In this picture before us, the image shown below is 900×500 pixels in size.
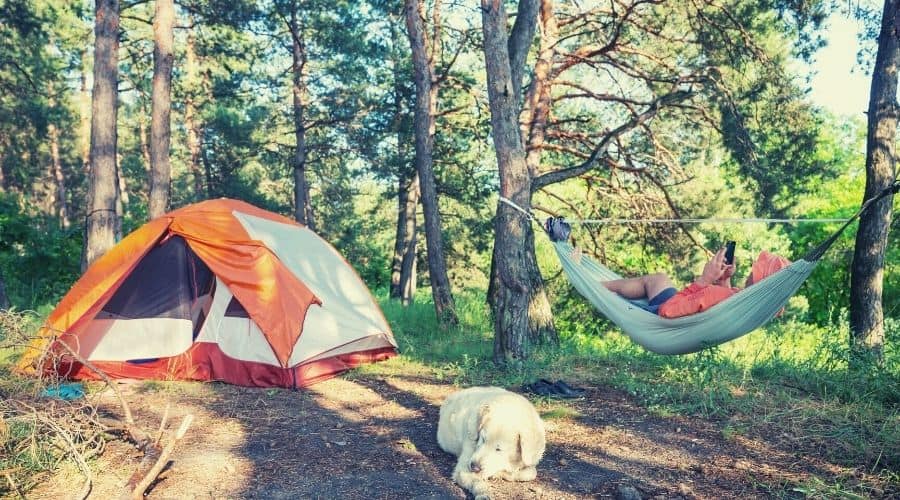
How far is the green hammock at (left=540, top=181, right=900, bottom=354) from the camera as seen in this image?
11.5 feet

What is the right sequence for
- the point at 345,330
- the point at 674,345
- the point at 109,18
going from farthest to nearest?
the point at 109,18, the point at 345,330, the point at 674,345

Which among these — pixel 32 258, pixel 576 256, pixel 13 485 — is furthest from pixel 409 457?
pixel 32 258

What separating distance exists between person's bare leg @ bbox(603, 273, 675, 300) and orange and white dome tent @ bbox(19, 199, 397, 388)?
211cm

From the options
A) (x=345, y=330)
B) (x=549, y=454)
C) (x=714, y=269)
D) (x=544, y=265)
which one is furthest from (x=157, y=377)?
(x=544, y=265)

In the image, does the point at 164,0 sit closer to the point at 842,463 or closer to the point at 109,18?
the point at 109,18

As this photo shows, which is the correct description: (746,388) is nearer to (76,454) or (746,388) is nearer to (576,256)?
(576,256)

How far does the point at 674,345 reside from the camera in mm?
3857

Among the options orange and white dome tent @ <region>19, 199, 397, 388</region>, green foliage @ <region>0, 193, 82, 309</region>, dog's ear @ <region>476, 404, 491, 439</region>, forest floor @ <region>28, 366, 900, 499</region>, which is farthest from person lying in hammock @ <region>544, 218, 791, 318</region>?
green foliage @ <region>0, 193, 82, 309</region>

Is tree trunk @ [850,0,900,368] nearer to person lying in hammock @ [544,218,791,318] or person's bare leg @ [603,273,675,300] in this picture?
person lying in hammock @ [544,218,791,318]

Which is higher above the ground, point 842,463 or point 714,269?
point 714,269

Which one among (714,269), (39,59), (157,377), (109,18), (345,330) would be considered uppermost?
(39,59)

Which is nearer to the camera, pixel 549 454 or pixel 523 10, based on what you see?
pixel 549 454

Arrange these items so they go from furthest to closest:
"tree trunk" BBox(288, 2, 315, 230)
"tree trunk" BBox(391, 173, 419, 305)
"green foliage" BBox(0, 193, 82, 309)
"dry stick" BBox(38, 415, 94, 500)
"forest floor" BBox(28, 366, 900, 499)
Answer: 1. "tree trunk" BBox(391, 173, 419, 305)
2. "tree trunk" BBox(288, 2, 315, 230)
3. "green foliage" BBox(0, 193, 82, 309)
4. "forest floor" BBox(28, 366, 900, 499)
5. "dry stick" BBox(38, 415, 94, 500)

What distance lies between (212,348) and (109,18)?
144 inches
